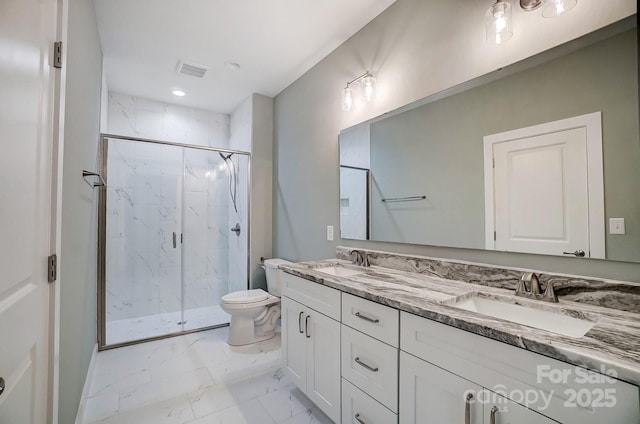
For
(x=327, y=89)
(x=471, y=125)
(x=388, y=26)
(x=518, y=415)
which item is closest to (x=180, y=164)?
(x=327, y=89)

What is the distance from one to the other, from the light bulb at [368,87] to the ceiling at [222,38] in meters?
0.43

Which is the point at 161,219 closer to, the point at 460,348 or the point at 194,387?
the point at 194,387

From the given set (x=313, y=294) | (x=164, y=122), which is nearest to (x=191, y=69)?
(x=164, y=122)

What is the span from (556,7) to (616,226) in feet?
2.87

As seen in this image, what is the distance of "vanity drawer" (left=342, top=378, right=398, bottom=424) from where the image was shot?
3.97 ft

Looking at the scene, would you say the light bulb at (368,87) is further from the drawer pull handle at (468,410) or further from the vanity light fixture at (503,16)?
the drawer pull handle at (468,410)

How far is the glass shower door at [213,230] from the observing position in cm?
338

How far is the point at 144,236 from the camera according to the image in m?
3.30

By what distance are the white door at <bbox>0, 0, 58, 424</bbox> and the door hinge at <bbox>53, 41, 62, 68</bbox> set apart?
0.11 feet

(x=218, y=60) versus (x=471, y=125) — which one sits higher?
(x=218, y=60)

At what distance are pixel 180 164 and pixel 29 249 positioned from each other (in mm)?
2683

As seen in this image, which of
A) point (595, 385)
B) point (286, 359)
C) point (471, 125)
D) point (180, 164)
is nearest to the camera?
point (595, 385)

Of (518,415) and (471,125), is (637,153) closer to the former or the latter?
(471,125)

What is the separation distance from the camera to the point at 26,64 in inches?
31.6
